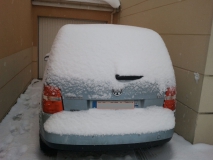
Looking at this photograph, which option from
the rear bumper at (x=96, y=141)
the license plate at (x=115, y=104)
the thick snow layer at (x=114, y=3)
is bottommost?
the rear bumper at (x=96, y=141)

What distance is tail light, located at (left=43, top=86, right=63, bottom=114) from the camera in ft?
8.31

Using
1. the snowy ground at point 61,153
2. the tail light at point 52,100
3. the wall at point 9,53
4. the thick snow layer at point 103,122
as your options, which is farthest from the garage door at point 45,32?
the thick snow layer at point 103,122

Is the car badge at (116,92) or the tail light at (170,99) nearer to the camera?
the car badge at (116,92)

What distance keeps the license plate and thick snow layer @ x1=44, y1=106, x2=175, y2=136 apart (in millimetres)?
46

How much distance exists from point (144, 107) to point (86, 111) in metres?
0.70

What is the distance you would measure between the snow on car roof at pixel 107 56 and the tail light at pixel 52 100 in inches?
4.6

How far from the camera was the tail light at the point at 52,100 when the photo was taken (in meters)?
2.53

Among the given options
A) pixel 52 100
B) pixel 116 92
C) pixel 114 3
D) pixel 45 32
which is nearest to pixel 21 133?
pixel 52 100

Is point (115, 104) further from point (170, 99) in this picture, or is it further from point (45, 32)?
point (45, 32)

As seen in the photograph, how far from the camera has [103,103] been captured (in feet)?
8.48

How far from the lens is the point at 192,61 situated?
368 centimetres

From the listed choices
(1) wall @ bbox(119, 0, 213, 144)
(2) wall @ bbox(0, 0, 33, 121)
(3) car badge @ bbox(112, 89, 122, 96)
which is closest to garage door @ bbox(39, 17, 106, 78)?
(2) wall @ bbox(0, 0, 33, 121)

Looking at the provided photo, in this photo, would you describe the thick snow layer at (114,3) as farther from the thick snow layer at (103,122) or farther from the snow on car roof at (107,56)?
the thick snow layer at (103,122)

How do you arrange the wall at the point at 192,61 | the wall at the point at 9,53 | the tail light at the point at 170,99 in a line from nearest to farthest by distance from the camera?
the tail light at the point at 170,99 < the wall at the point at 192,61 < the wall at the point at 9,53
